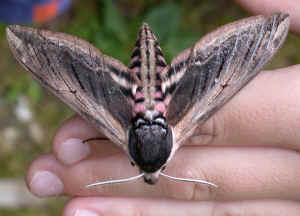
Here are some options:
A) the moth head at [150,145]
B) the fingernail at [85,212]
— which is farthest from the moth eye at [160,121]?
the fingernail at [85,212]

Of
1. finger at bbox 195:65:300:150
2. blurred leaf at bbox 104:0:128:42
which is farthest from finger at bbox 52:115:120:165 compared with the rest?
blurred leaf at bbox 104:0:128:42

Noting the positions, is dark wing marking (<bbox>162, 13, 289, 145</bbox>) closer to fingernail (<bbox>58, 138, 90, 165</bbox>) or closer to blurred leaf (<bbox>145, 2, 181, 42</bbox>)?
fingernail (<bbox>58, 138, 90, 165</bbox>)

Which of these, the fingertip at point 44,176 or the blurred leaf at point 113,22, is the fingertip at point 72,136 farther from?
the blurred leaf at point 113,22

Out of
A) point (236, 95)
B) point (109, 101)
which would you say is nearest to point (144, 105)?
point (109, 101)

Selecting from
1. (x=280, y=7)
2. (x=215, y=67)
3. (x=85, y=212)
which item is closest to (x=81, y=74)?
(x=215, y=67)

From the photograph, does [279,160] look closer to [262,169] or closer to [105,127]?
[262,169]

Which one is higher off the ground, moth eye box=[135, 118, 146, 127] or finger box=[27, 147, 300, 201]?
moth eye box=[135, 118, 146, 127]

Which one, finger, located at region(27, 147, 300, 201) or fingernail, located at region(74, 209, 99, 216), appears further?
fingernail, located at region(74, 209, 99, 216)
